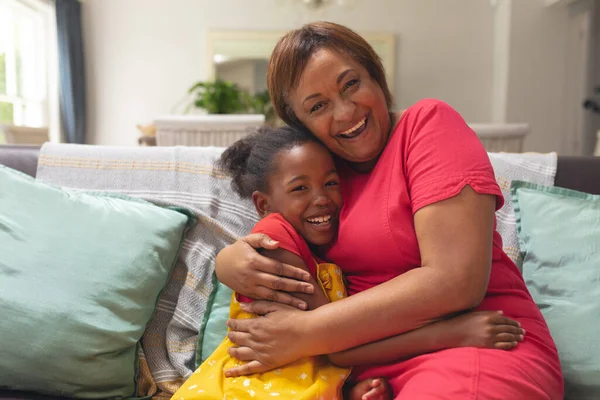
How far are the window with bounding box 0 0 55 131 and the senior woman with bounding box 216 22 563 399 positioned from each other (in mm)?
4075

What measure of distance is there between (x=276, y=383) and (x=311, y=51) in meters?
0.72

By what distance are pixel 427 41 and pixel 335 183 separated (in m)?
4.89

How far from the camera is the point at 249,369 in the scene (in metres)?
1.03

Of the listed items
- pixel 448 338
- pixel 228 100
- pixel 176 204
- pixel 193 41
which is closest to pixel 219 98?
pixel 228 100

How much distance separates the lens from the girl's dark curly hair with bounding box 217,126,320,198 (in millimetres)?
1252

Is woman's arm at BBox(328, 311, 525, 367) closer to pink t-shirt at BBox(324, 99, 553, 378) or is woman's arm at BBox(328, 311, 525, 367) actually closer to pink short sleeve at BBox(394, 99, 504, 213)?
pink t-shirt at BBox(324, 99, 553, 378)

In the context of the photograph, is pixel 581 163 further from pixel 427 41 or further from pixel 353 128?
pixel 427 41

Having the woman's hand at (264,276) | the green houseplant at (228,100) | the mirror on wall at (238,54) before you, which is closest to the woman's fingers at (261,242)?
the woman's hand at (264,276)

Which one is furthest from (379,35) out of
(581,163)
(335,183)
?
(335,183)

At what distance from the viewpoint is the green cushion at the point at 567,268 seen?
3.79 feet

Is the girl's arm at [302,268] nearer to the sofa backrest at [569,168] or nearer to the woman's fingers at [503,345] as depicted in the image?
the woman's fingers at [503,345]

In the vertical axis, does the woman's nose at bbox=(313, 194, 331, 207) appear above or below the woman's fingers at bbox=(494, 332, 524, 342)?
above

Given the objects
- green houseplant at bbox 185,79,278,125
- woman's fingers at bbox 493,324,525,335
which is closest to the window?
green houseplant at bbox 185,79,278,125

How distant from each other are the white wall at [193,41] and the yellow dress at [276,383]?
481 cm
